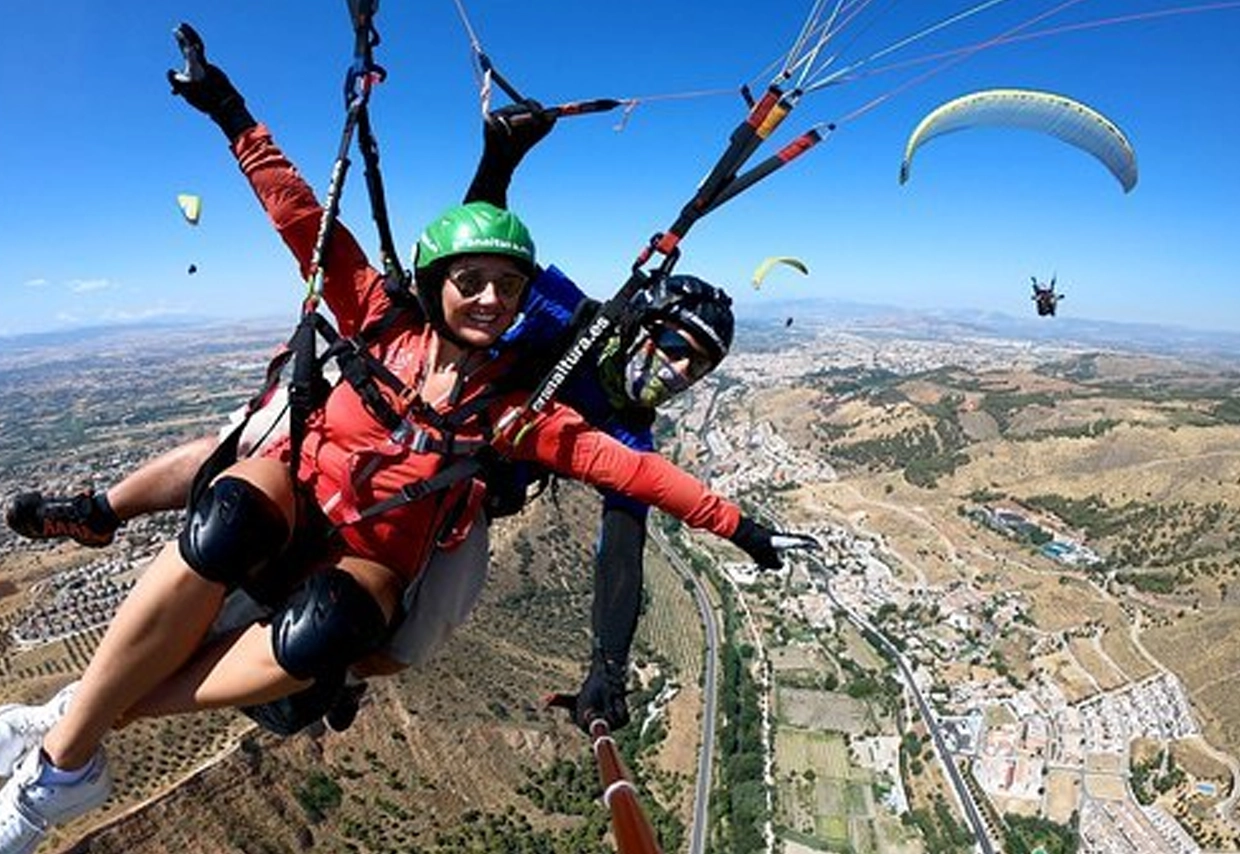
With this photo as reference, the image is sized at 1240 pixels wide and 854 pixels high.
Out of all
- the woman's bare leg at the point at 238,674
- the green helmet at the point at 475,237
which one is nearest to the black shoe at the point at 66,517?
the woman's bare leg at the point at 238,674

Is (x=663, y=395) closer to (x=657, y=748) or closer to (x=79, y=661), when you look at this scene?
(x=657, y=748)

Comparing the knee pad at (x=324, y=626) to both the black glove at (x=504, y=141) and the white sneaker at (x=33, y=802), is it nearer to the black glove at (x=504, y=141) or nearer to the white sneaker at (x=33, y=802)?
the white sneaker at (x=33, y=802)

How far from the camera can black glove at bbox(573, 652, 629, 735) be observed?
12.5ft

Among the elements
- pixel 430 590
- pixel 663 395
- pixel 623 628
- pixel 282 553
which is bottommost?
pixel 623 628

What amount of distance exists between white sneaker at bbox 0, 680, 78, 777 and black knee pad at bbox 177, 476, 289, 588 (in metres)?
0.94

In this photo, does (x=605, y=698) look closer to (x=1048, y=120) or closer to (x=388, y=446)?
(x=388, y=446)

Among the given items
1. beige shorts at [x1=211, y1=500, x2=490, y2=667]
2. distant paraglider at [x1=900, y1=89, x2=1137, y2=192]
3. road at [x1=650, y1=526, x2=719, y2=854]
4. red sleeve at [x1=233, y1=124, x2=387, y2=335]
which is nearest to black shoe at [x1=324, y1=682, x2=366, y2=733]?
beige shorts at [x1=211, y1=500, x2=490, y2=667]

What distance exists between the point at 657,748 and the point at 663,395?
42.0 meters

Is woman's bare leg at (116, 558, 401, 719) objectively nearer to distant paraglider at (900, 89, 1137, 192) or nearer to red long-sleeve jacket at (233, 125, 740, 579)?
red long-sleeve jacket at (233, 125, 740, 579)

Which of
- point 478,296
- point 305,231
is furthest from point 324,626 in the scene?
point 305,231

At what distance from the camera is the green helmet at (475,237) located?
130 inches

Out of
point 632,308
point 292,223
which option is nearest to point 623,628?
point 632,308

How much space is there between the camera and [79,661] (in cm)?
3950

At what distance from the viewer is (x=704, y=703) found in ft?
157
